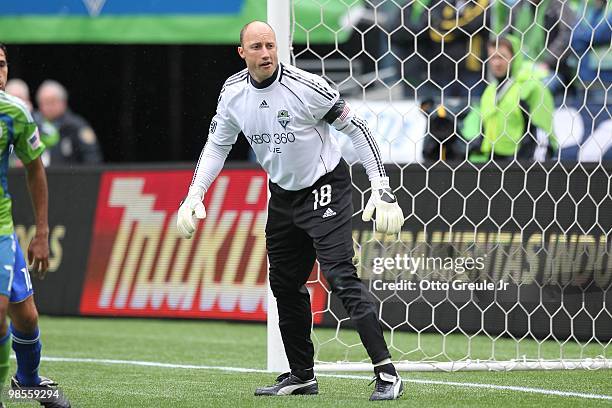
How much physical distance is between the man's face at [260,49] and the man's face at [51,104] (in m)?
9.24

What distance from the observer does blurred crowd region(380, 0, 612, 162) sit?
33.1 feet

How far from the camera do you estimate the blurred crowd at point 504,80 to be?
397 inches

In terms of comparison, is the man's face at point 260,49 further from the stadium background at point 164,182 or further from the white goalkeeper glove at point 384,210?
the stadium background at point 164,182

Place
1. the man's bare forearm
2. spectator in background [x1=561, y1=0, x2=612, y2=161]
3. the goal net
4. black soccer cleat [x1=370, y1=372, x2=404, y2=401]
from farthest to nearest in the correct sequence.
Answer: spectator in background [x1=561, y1=0, x2=612, y2=161]
the goal net
black soccer cleat [x1=370, y1=372, x2=404, y2=401]
the man's bare forearm

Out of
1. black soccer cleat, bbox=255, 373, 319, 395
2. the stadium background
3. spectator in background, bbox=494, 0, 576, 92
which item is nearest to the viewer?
black soccer cleat, bbox=255, 373, 319, 395

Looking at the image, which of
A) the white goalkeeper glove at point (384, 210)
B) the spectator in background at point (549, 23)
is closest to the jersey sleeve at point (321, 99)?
the white goalkeeper glove at point (384, 210)

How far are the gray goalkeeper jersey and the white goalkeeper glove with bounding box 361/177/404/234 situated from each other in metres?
0.33

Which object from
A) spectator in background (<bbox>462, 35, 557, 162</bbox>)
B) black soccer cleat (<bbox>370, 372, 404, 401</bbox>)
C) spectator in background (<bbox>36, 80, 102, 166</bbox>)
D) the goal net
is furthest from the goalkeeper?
spectator in background (<bbox>36, 80, 102, 166</bbox>)

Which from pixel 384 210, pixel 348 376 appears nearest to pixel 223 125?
pixel 384 210

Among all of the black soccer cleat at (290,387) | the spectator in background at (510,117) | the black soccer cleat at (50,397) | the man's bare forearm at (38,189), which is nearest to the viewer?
the man's bare forearm at (38,189)

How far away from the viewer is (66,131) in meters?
15.4

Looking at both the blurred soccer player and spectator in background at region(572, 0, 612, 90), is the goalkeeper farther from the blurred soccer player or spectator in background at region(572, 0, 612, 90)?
spectator in background at region(572, 0, 612, 90)

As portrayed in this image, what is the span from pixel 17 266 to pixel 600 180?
4930mm

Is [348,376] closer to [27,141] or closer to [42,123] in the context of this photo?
[27,141]
